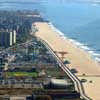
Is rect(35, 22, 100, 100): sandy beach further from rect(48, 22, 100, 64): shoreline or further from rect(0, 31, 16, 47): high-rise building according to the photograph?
rect(0, 31, 16, 47): high-rise building

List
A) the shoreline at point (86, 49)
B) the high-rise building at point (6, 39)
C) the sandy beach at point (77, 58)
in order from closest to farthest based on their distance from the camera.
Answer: the sandy beach at point (77, 58)
the shoreline at point (86, 49)
the high-rise building at point (6, 39)

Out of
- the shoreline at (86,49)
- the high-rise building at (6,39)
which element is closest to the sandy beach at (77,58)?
the shoreline at (86,49)

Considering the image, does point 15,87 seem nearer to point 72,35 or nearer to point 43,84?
point 43,84

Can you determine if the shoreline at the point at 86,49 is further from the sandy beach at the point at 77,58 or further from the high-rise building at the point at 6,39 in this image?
the high-rise building at the point at 6,39

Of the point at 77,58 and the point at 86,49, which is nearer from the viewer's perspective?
the point at 77,58

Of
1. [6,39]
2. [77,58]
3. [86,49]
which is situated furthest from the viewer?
[86,49]

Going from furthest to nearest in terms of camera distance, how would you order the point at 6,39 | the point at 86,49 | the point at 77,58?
1. the point at 86,49
2. the point at 6,39
3. the point at 77,58

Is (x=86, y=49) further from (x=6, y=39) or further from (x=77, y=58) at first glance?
(x=6, y=39)

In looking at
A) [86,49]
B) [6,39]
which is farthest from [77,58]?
[6,39]
